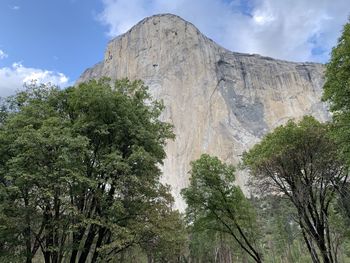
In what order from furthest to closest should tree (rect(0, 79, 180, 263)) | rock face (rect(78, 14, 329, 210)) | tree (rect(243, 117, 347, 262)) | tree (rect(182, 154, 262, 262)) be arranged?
rock face (rect(78, 14, 329, 210)), tree (rect(182, 154, 262, 262)), tree (rect(243, 117, 347, 262)), tree (rect(0, 79, 180, 263))

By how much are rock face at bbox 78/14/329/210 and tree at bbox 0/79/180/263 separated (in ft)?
159

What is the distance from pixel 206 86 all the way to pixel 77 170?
65.0 metres

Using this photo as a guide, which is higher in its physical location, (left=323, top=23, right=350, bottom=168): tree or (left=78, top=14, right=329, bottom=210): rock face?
(left=78, top=14, right=329, bottom=210): rock face

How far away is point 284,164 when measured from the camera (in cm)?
1470

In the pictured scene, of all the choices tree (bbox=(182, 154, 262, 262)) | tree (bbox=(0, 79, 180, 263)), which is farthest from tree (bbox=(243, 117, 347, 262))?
tree (bbox=(0, 79, 180, 263))

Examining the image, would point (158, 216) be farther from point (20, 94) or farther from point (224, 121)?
point (224, 121)

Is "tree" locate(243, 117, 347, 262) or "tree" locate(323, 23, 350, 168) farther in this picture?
"tree" locate(243, 117, 347, 262)

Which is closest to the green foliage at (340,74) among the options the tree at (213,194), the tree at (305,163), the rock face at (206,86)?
the tree at (305,163)

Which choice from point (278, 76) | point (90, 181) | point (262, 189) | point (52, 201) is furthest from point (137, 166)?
point (278, 76)

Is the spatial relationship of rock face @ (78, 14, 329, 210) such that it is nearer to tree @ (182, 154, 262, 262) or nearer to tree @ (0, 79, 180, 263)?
tree @ (182, 154, 262, 262)

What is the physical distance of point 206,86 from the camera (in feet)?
245

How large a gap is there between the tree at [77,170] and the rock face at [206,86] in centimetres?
4841

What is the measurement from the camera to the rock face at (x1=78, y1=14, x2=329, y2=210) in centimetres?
6825

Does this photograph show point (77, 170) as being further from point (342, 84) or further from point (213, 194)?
point (342, 84)
